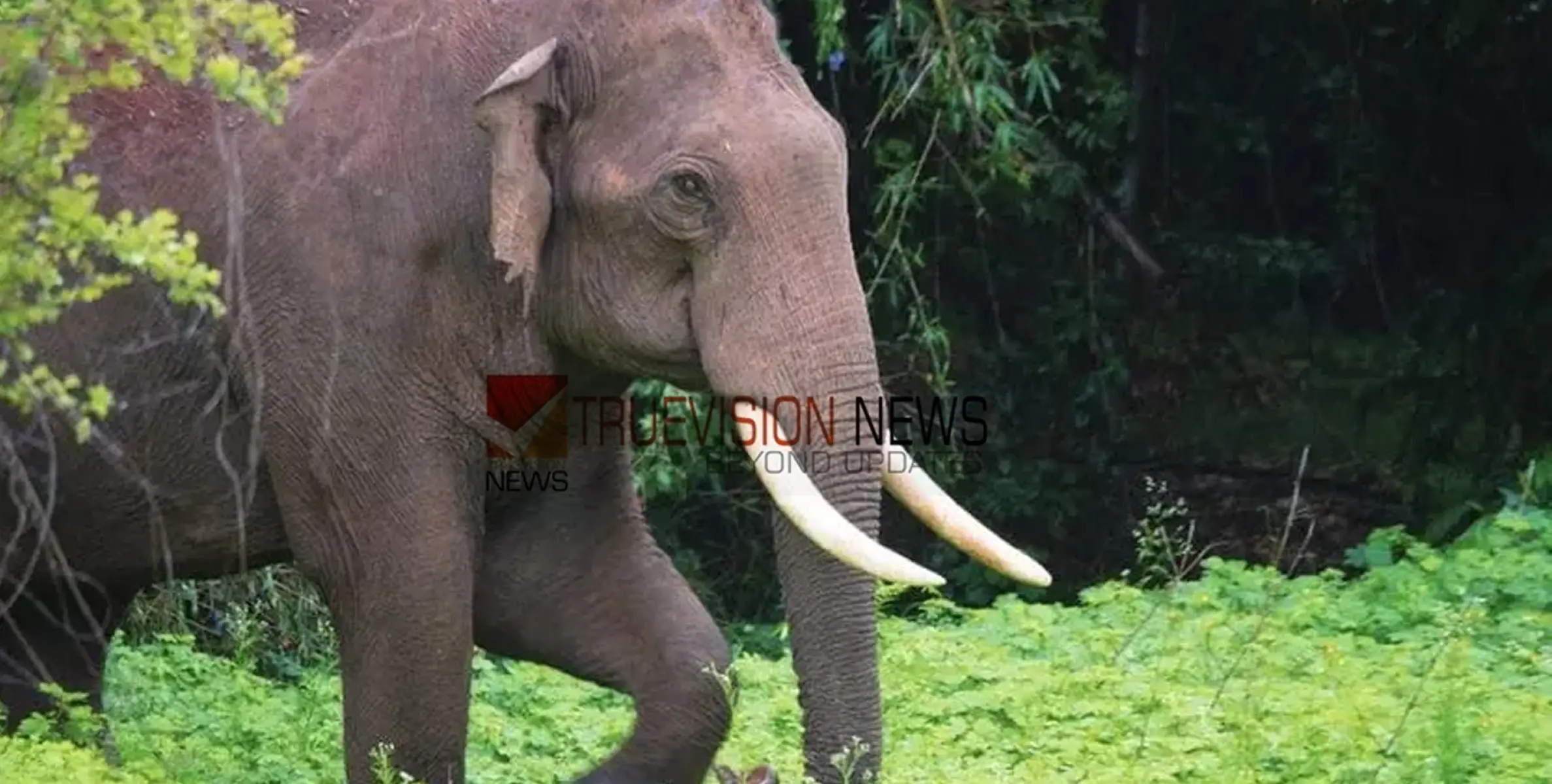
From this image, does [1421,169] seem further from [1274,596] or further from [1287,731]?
[1287,731]

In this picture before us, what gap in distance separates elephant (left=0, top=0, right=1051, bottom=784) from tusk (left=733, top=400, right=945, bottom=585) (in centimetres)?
1

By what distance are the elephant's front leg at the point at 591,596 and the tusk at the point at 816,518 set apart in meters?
0.89

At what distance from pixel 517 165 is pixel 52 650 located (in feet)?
7.74

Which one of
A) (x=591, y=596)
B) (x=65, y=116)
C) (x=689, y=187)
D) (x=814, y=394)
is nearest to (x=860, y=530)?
(x=814, y=394)

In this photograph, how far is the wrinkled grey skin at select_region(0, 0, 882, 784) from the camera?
6.96 m

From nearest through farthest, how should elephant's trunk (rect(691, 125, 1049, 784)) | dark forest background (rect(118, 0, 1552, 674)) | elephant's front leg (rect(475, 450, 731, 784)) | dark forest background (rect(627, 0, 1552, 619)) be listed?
1. elephant's trunk (rect(691, 125, 1049, 784))
2. elephant's front leg (rect(475, 450, 731, 784))
3. dark forest background (rect(118, 0, 1552, 674))
4. dark forest background (rect(627, 0, 1552, 619))

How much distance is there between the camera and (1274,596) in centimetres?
920

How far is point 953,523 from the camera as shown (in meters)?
6.78

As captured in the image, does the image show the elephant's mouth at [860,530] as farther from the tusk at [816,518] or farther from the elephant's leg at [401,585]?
the elephant's leg at [401,585]

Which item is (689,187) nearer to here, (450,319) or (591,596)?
(450,319)

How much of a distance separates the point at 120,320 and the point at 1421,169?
866cm

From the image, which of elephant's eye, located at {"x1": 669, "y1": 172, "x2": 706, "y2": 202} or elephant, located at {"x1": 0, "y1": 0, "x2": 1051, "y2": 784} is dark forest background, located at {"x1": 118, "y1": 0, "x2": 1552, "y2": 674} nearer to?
elephant, located at {"x1": 0, "y1": 0, "x2": 1051, "y2": 784}

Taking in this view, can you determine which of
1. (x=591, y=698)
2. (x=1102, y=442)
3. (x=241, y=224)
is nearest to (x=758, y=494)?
(x=1102, y=442)

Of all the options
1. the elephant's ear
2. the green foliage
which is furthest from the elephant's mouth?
the green foliage
